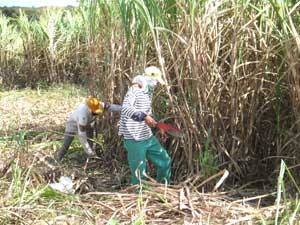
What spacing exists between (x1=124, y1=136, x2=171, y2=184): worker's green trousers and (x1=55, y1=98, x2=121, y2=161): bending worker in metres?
0.60

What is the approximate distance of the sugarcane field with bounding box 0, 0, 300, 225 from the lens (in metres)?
3.08

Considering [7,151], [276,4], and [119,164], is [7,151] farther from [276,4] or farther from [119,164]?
[276,4]

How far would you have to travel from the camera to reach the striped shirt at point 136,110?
3613mm

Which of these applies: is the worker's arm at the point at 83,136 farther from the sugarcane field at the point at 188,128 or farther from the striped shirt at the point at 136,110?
the striped shirt at the point at 136,110

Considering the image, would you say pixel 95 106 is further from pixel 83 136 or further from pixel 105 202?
pixel 105 202

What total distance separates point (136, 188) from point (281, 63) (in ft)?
4.04

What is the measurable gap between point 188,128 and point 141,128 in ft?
1.04

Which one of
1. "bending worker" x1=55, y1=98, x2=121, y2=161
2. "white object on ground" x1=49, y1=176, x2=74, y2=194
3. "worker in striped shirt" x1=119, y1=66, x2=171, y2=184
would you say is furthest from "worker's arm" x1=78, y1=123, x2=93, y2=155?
"worker in striped shirt" x1=119, y1=66, x2=171, y2=184

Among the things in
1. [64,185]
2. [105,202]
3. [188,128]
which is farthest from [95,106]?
[105,202]

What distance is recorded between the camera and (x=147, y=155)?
380cm

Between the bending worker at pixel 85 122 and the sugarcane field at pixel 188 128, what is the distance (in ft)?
0.04

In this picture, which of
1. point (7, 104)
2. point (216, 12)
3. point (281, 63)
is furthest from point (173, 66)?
point (7, 104)

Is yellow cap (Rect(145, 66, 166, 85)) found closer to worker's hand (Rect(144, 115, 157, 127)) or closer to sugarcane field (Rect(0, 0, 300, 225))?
sugarcane field (Rect(0, 0, 300, 225))

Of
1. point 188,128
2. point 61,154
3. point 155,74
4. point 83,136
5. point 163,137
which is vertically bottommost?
point 61,154
